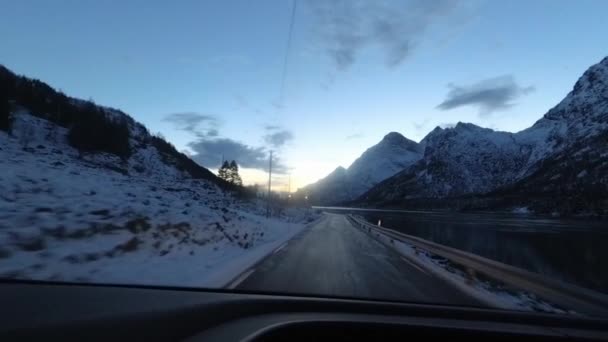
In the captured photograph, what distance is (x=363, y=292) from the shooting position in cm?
771

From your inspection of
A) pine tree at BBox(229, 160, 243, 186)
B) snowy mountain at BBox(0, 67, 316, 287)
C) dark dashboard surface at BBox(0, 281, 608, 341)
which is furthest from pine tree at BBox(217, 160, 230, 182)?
dark dashboard surface at BBox(0, 281, 608, 341)

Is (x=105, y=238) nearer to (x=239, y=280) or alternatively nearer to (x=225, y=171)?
(x=239, y=280)

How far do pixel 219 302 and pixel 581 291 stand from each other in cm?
604

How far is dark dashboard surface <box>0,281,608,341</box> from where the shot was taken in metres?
2.40

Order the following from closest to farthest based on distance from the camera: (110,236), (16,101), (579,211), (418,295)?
(418,295)
(110,236)
(16,101)
(579,211)

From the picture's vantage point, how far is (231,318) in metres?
3.15

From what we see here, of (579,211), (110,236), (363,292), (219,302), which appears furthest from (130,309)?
(579,211)

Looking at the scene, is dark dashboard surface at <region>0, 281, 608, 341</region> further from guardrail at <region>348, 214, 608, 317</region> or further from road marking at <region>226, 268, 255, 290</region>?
road marking at <region>226, 268, 255, 290</region>

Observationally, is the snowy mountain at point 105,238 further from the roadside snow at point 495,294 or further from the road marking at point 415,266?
the roadside snow at point 495,294

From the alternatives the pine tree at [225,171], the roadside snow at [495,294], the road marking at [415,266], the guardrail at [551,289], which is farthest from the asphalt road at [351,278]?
the pine tree at [225,171]

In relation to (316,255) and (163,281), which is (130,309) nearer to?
(163,281)

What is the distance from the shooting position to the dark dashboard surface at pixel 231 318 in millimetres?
2404

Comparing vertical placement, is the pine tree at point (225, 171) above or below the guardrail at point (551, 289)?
above

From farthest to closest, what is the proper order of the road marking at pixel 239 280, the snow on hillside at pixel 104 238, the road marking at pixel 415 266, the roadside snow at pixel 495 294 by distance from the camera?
the road marking at pixel 415 266
the snow on hillside at pixel 104 238
the road marking at pixel 239 280
the roadside snow at pixel 495 294
